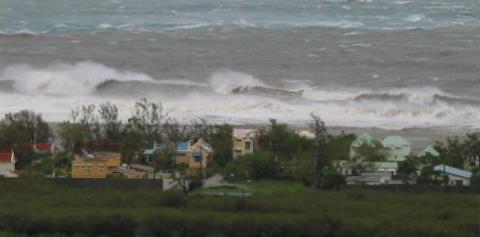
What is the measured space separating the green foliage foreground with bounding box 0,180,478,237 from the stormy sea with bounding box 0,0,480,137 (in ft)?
22.3

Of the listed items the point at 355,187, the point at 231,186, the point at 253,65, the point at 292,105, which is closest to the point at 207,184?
the point at 231,186

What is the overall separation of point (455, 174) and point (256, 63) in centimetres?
1112

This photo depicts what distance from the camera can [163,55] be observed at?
28.2 m

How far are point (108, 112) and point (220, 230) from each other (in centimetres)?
587

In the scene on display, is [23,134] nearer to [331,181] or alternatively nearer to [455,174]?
[331,181]

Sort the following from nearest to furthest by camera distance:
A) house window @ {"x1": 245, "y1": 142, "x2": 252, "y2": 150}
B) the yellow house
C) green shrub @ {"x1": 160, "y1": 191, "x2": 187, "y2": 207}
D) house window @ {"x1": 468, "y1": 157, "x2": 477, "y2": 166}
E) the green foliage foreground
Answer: the green foliage foreground
green shrub @ {"x1": 160, "y1": 191, "x2": 187, "y2": 207}
the yellow house
house window @ {"x1": 468, "y1": 157, "x2": 477, "y2": 166}
house window @ {"x1": 245, "y1": 142, "x2": 252, "y2": 150}

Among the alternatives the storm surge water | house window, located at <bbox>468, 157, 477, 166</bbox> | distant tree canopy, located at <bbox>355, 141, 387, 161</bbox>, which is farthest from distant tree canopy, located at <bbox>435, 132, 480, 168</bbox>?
the storm surge water

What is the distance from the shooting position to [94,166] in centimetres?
1683

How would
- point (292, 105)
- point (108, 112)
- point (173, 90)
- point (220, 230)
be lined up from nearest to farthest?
point (220, 230) < point (108, 112) < point (292, 105) < point (173, 90)

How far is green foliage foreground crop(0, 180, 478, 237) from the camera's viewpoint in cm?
1330

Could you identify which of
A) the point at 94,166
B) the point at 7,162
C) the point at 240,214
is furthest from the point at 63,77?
the point at 240,214

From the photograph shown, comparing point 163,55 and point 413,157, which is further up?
point 163,55

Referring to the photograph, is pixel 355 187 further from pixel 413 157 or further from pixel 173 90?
pixel 173 90

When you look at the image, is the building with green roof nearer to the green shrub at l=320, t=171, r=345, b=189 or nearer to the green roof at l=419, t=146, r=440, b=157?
the green roof at l=419, t=146, r=440, b=157
